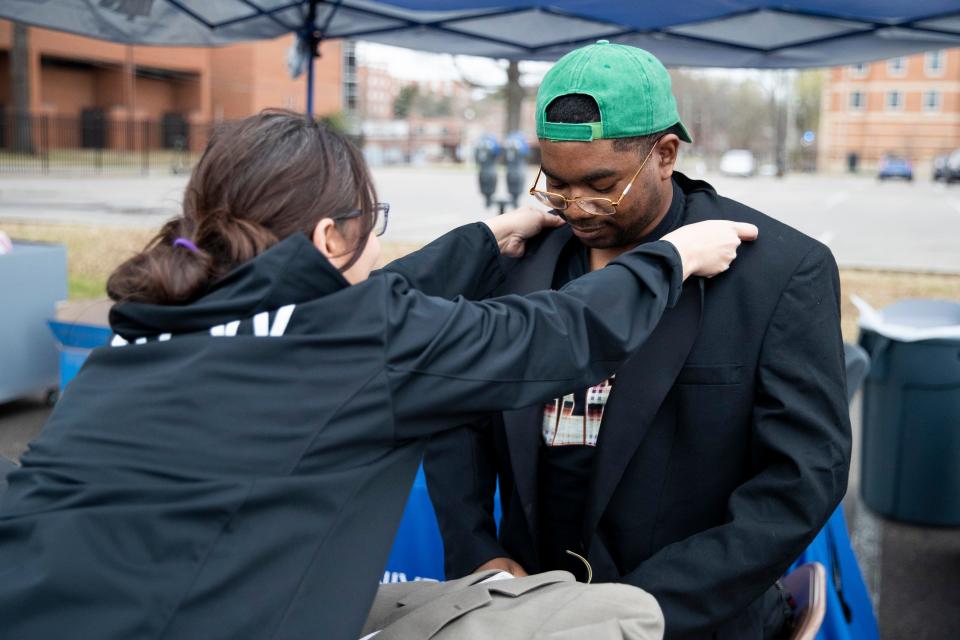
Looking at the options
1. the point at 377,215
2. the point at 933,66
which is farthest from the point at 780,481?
the point at 933,66

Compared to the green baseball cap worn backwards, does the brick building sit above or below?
above

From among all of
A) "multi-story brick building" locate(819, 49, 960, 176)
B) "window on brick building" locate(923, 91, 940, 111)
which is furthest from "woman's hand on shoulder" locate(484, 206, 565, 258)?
"window on brick building" locate(923, 91, 940, 111)

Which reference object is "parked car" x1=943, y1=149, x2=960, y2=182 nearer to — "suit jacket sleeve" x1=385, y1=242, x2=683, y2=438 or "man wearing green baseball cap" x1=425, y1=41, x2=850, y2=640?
"man wearing green baseball cap" x1=425, y1=41, x2=850, y2=640

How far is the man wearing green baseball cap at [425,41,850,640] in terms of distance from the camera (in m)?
1.83

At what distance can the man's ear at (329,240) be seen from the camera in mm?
1474

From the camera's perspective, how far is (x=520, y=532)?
214 cm

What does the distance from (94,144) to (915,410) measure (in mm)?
39858

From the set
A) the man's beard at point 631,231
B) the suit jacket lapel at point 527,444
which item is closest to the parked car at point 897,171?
the man's beard at point 631,231

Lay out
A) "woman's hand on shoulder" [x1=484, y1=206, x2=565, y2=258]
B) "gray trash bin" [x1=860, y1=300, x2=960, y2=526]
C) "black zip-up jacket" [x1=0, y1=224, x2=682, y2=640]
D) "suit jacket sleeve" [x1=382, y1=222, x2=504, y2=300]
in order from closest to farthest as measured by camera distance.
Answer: "black zip-up jacket" [x1=0, y1=224, x2=682, y2=640] → "suit jacket sleeve" [x1=382, y1=222, x2=504, y2=300] → "woman's hand on shoulder" [x1=484, y1=206, x2=565, y2=258] → "gray trash bin" [x1=860, y1=300, x2=960, y2=526]

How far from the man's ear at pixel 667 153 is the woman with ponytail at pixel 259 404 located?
1.73ft

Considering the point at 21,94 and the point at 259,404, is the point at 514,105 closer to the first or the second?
the point at 21,94

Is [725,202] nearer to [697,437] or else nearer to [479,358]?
[697,437]

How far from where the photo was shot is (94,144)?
38.9 meters

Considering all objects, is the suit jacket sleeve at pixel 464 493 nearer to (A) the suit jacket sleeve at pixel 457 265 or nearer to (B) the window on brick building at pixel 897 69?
(A) the suit jacket sleeve at pixel 457 265
